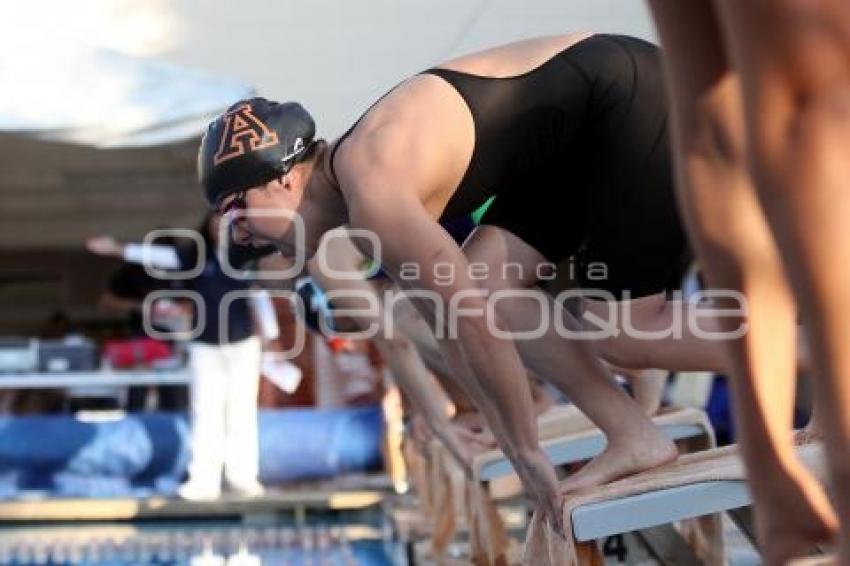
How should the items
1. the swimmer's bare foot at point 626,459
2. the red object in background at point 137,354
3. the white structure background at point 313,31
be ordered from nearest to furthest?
the swimmer's bare foot at point 626,459 → the white structure background at point 313,31 → the red object in background at point 137,354

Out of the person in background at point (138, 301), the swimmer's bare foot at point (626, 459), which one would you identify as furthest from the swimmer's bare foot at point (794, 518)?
the person in background at point (138, 301)

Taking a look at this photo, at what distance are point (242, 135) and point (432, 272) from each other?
768 millimetres

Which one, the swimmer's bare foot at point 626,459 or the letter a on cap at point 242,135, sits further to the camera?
the letter a on cap at point 242,135

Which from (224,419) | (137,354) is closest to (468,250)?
(224,419)

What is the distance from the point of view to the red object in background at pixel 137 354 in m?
9.08

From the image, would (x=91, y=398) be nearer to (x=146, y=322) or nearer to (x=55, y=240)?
(x=146, y=322)

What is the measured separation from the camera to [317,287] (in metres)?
5.24

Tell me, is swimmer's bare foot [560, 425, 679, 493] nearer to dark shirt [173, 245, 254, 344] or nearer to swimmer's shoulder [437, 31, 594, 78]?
swimmer's shoulder [437, 31, 594, 78]

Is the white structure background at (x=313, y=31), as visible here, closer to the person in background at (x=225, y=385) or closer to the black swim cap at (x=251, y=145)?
the person in background at (x=225, y=385)

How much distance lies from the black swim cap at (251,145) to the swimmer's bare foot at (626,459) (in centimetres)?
78

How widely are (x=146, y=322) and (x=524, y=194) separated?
670 cm

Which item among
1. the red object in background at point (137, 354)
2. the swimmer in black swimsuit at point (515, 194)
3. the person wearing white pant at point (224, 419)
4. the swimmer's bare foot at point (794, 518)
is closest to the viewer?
the swimmer's bare foot at point (794, 518)

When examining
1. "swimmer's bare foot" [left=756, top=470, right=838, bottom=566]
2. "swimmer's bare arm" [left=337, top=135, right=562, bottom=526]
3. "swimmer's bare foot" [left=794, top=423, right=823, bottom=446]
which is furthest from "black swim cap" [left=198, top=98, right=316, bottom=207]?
"swimmer's bare foot" [left=756, top=470, right=838, bottom=566]

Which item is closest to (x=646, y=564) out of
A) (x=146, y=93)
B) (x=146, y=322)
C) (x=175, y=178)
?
(x=146, y=93)
